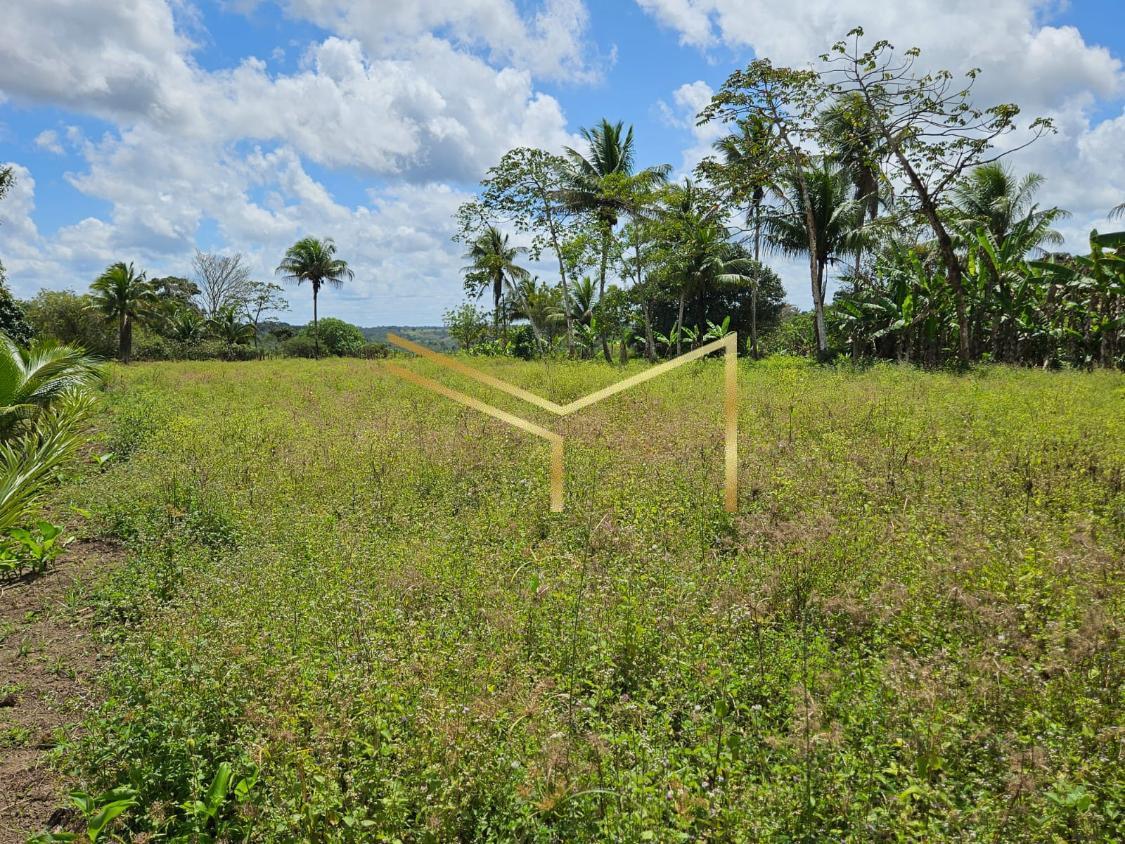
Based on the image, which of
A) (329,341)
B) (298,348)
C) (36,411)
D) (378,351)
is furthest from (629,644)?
(329,341)

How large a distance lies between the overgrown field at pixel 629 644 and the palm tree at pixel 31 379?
128 centimetres

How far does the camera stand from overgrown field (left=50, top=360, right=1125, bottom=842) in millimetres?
2771

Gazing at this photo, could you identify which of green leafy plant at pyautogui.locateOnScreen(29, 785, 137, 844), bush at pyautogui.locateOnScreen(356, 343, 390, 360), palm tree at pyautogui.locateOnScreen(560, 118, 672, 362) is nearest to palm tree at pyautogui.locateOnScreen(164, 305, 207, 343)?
bush at pyautogui.locateOnScreen(356, 343, 390, 360)

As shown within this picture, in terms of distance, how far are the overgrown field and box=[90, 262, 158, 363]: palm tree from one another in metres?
31.0

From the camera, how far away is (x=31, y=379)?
24.5ft

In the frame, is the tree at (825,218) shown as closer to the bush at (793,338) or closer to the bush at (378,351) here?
the bush at (793,338)

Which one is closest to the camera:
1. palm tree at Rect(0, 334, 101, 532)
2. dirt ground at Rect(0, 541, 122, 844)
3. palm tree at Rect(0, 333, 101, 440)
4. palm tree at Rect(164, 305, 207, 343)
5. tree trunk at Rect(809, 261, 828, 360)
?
dirt ground at Rect(0, 541, 122, 844)

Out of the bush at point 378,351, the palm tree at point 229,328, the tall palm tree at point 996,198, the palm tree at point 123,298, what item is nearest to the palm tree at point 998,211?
the tall palm tree at point 996,198

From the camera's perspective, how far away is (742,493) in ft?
21.0

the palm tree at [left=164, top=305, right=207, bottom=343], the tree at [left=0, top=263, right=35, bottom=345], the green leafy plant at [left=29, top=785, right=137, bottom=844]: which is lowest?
the green leafy plant at [left=29, top=785, right=137, bottom=844]

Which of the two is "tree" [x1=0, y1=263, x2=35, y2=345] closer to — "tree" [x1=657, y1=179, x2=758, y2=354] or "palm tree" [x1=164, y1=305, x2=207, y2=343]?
"palm tree" [x1=164, y1=305, x2=207, y2=343]

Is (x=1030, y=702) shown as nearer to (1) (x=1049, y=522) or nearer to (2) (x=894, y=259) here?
(1) (x=1049, y=522)

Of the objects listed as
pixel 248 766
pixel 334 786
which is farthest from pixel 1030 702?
pixel 248 766

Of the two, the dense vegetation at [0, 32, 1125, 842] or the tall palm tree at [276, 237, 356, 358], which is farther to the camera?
the tall palm tree at [276, 237, 356, 358]
